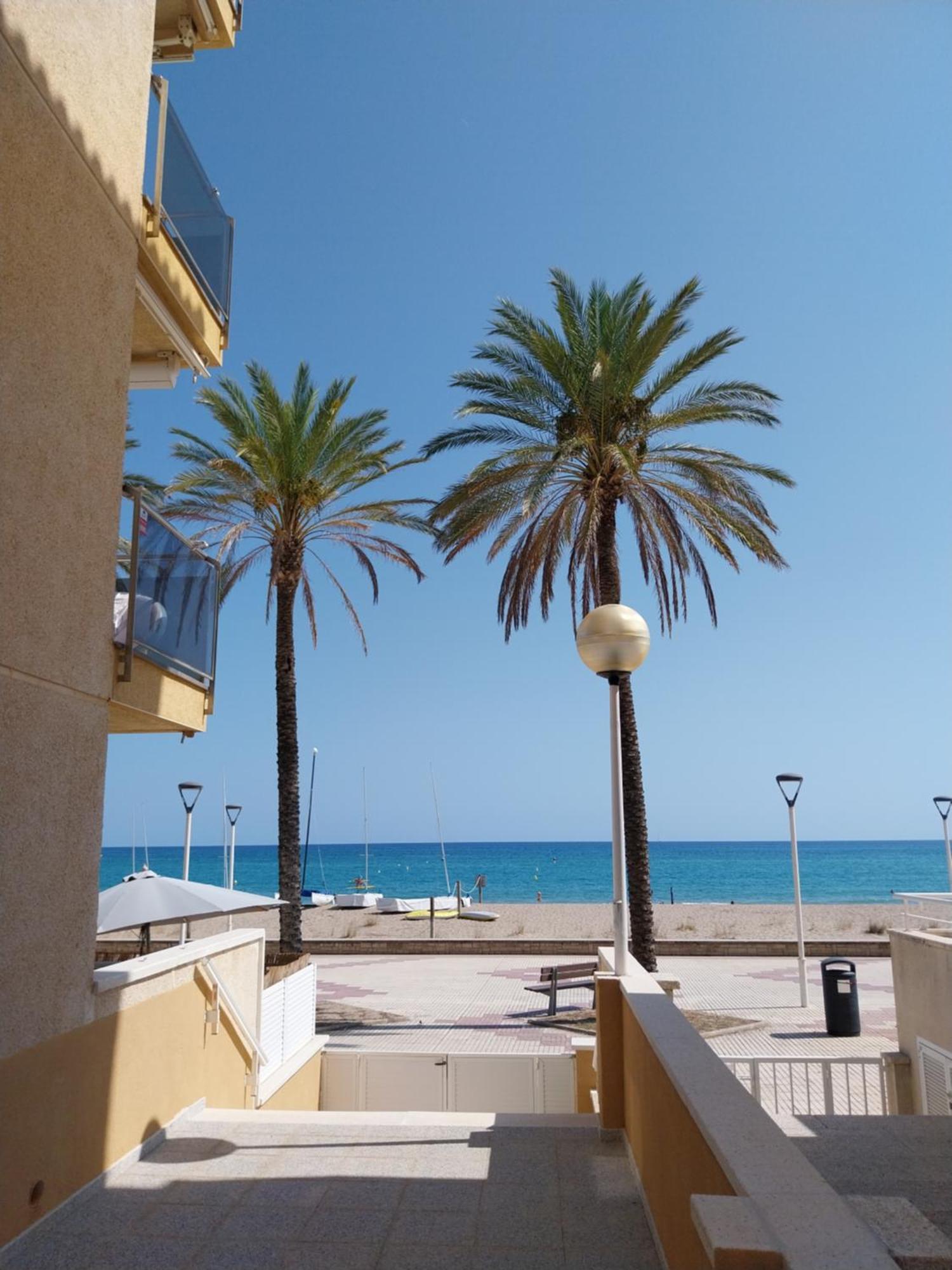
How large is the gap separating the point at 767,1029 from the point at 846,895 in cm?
6627

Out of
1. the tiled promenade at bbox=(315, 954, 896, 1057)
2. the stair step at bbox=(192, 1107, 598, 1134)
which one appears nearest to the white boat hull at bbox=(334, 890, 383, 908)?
the tiled promenade at bbox=(315, 954, 896, 1057)

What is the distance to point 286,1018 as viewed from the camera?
11.2 meters

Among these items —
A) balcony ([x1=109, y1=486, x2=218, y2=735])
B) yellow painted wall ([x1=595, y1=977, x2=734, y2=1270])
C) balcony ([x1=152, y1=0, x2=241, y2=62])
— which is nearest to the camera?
yellow painted wall ([x1=595, y1=977, x2=734, y2=1270])

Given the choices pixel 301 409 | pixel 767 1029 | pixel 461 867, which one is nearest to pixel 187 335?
pixel 301 409

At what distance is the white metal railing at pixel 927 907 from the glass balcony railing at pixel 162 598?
949cm

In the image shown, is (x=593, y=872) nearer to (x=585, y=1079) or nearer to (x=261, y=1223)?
(x=585, y=1079)

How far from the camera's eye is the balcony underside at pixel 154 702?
6.44 m

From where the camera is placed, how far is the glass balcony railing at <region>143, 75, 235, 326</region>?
24.9 ft

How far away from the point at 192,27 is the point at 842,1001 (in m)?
15.8

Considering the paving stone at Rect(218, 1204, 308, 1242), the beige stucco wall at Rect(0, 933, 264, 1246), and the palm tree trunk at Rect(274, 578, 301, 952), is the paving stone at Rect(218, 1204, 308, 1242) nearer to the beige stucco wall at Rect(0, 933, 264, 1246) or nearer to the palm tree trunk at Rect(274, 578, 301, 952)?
the beige stucco wall at Rect(0, 933, 264, 1246)

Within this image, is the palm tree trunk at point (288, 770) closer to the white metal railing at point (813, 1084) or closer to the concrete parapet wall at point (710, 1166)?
the white metal railing at point (813, 1084)

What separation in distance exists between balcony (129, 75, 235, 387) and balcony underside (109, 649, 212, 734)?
292 centimetres

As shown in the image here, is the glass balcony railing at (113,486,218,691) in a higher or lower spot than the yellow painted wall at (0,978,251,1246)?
higher

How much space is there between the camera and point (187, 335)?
8.52 metres
